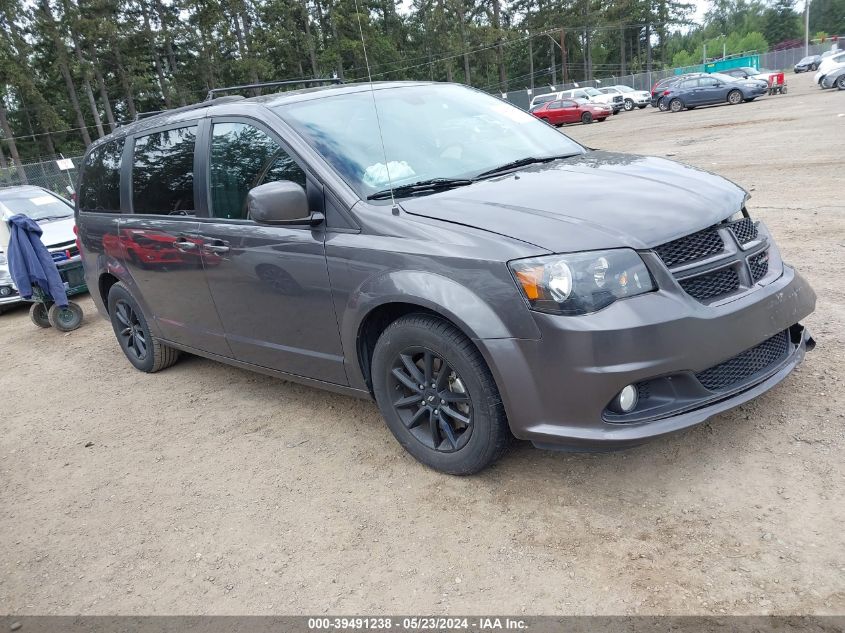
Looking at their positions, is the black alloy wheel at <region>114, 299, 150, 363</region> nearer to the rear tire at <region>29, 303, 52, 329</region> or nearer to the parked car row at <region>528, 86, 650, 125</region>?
the rear tire at <region>29, 303, 52, 329</region>

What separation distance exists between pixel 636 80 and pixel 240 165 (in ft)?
200

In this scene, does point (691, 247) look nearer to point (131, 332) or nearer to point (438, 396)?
point (438, 396)

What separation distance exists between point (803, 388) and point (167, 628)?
322 centimetres

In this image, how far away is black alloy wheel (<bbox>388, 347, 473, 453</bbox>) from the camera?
310cm

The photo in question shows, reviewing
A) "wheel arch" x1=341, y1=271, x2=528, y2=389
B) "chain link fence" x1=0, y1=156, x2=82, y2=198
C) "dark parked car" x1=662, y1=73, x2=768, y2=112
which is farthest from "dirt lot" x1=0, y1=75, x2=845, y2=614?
"dark parked car" x1=662, y1=73, x2=768, y2=112

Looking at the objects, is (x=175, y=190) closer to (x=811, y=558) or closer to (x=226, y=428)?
(x=226, y=428)

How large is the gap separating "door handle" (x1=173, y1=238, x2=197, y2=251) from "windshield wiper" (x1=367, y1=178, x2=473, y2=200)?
1441 mm

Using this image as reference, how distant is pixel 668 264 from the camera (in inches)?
109

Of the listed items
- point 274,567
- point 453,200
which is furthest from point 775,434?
point 274,567

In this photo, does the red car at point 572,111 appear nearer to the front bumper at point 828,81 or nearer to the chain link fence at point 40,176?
the front bumper at point 828,81

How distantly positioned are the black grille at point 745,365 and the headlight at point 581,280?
0.48m

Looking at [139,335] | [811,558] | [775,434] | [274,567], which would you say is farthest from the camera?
[139,335]

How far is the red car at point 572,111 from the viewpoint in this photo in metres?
33.2

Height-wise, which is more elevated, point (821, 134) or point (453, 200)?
point (453, 200)
